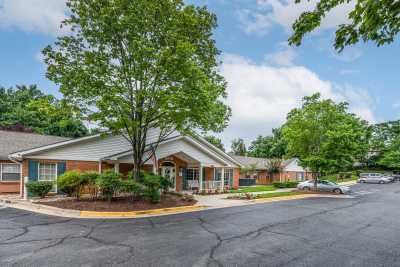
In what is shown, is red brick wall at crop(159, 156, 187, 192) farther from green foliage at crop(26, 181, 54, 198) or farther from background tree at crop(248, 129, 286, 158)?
background tree at crop(248, 129, 286, 158)

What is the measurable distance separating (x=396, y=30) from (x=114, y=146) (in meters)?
19.7

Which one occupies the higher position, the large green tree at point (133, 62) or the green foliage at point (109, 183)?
the large green tree at point (133, 62)

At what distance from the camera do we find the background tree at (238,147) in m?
73.2

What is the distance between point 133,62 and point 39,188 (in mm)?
9258

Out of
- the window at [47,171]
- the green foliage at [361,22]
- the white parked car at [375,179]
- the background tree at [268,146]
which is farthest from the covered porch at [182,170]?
the background tree at [268,146]

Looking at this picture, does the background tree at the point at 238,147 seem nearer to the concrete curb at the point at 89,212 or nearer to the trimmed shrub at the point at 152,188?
the trimmed shrub at the point at 152,188

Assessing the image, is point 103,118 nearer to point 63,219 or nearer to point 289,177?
point 63,219

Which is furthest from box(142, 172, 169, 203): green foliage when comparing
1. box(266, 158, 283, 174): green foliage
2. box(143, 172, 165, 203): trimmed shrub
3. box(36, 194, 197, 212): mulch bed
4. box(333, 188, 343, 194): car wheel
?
box(266, 158, 283, 174): green foliage

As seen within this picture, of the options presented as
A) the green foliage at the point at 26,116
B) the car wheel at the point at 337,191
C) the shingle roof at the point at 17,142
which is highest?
the green foliage at the point at 26,116

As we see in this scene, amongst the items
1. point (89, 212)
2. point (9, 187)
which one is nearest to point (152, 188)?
point (89, 212)

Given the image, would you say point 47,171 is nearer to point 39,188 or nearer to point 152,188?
point 39,188

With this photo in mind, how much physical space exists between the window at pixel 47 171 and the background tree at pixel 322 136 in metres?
21.1

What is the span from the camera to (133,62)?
47.5 feet

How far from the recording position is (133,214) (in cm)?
1215
